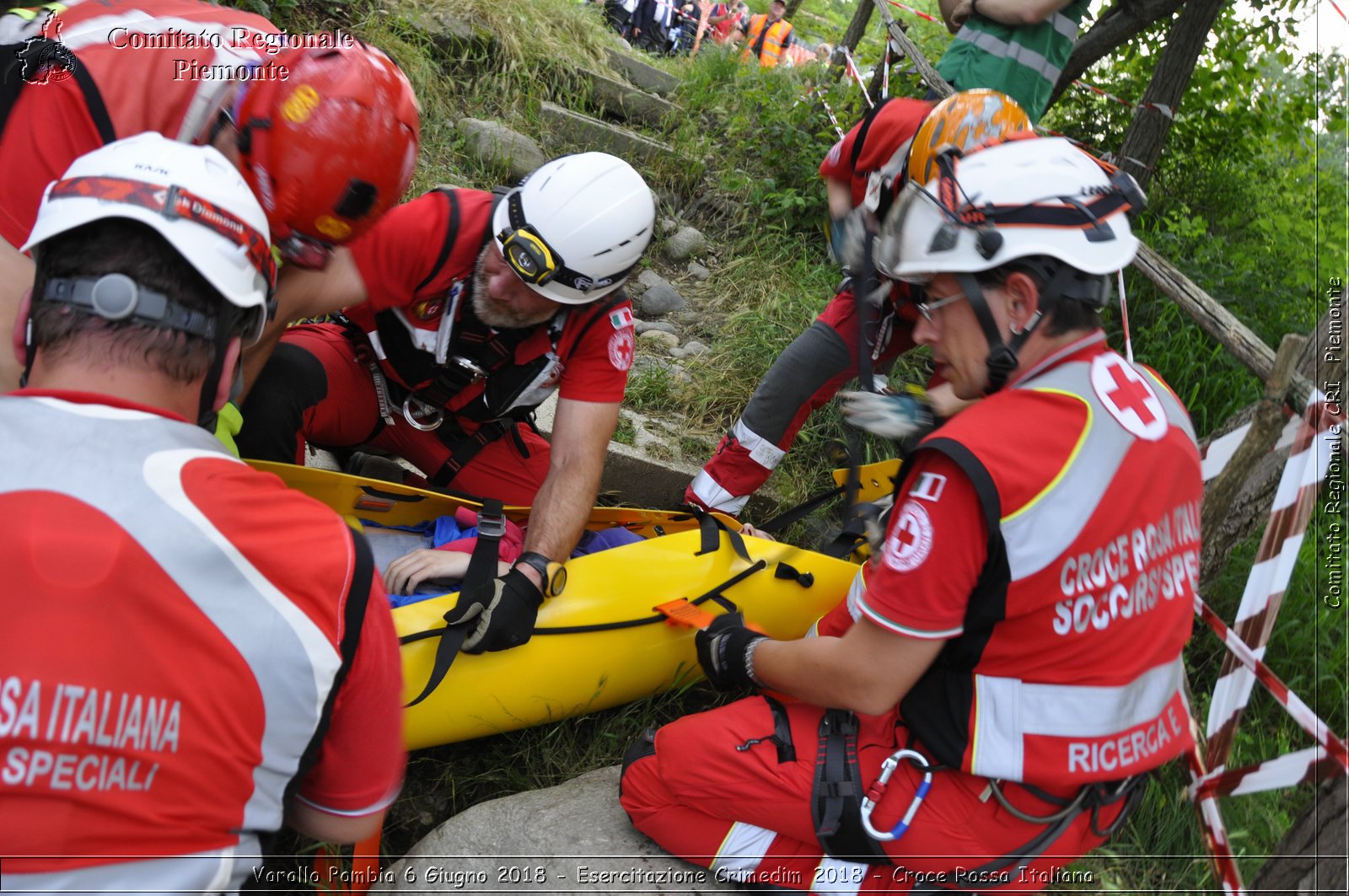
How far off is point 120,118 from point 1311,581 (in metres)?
4.24

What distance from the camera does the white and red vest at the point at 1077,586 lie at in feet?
5.81

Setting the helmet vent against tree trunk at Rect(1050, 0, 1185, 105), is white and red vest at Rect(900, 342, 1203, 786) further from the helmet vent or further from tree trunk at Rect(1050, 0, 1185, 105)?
tree trunk at Rect(1050, 0, 1185, 105)

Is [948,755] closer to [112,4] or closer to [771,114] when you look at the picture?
[112,4]

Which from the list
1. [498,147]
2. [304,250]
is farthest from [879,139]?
[498,147]

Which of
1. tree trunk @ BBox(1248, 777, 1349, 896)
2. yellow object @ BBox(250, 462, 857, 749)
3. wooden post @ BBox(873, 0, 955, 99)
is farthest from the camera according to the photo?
wooden post @ BBox(873, 0, 955, 99)

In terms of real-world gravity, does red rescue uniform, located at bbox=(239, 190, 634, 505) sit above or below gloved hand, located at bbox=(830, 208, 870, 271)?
below

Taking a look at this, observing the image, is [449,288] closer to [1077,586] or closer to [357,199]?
[357,199]

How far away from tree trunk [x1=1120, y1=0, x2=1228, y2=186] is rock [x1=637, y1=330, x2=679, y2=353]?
2.67 meters

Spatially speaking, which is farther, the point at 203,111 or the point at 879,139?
the point at 879,139

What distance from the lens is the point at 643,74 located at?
299 inches

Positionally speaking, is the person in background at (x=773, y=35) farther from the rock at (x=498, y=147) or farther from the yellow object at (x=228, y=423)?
the yellow object at (x=228, y=423)

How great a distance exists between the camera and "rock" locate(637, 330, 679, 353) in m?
5.24

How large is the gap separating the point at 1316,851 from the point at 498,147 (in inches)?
212

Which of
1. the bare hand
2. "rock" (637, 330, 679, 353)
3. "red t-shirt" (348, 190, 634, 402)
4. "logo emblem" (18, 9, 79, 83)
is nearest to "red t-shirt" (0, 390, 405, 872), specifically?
the bare hand
